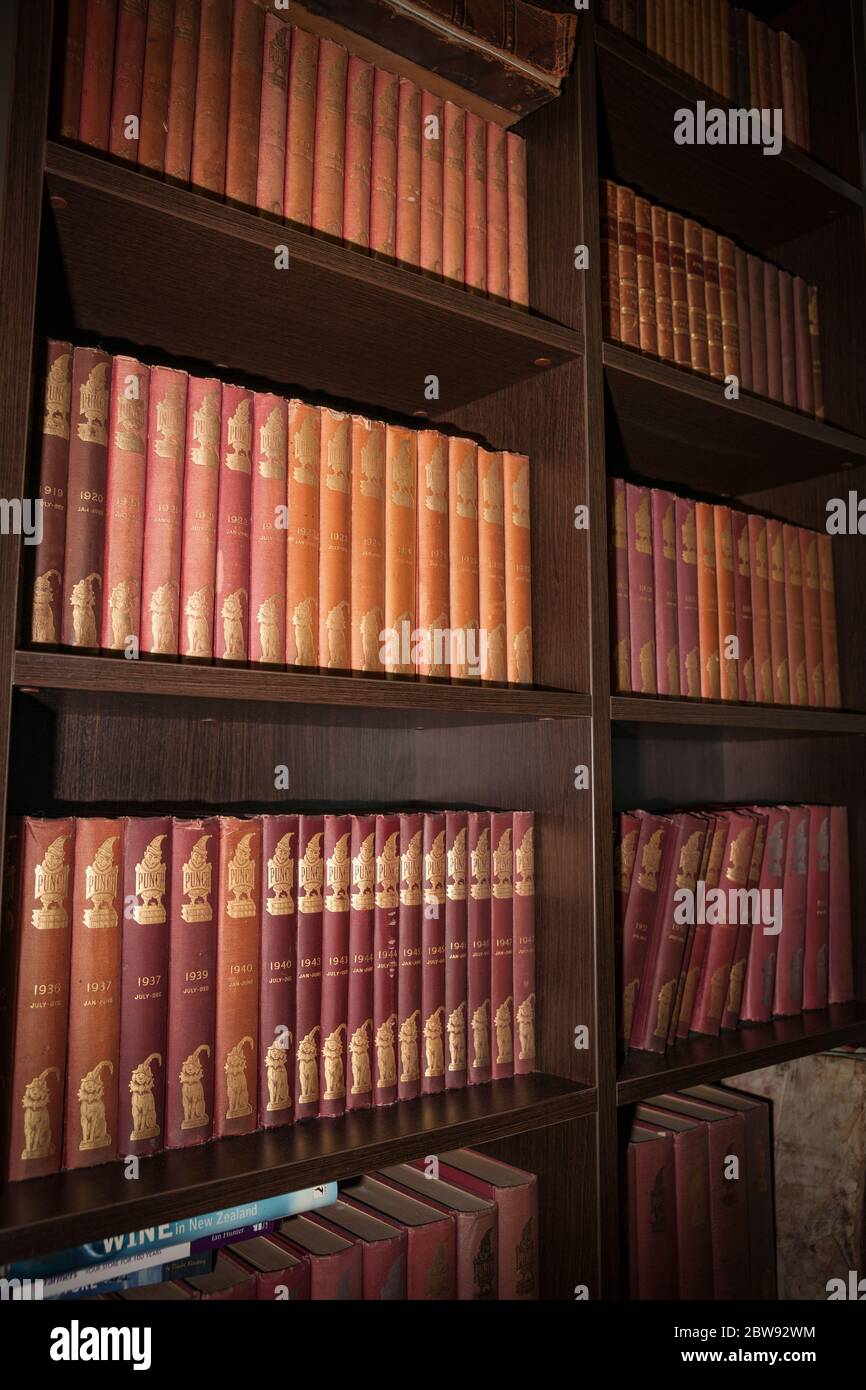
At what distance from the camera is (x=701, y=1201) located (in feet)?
3.86

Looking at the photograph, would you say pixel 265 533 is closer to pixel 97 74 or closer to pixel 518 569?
pixel 518 569

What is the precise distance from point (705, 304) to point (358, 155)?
0.55 m

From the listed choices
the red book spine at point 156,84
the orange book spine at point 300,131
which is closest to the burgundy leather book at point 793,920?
the orange book spine at point 300,131

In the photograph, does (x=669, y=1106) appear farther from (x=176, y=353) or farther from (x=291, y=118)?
(x=291, y=118)

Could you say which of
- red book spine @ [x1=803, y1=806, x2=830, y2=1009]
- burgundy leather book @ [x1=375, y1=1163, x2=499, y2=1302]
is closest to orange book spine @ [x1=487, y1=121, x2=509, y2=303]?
red book spine @ [x1=803, y1=806, x2=830, y2=1009]

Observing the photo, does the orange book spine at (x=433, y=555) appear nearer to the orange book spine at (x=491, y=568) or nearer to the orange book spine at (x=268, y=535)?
the orange book spine at (x=491, y=568)

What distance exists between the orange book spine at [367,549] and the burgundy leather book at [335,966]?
0.18m

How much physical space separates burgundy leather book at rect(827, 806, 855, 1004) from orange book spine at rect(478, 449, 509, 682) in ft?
2.14

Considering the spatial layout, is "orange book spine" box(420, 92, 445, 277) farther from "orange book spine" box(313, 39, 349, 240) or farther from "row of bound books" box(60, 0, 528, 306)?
"orange book spine" box(313, 39, 349, 240)

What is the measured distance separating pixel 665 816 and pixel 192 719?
1.97 ft

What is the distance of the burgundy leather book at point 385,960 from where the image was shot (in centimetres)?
94
